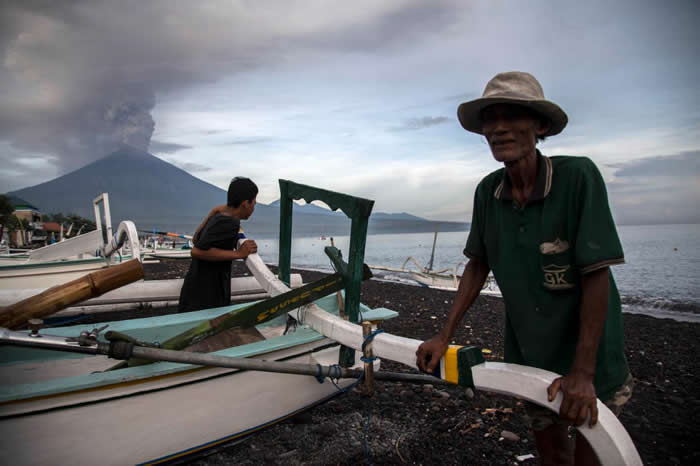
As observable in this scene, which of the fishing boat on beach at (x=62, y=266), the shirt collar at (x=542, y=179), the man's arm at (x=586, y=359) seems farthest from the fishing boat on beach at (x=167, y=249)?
the man's arm at (x=586, y=359)

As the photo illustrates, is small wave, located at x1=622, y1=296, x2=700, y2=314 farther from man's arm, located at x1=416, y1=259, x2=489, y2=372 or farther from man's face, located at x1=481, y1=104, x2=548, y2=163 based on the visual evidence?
man's face, located at x1=481, y1=104, x2=548, y2=163

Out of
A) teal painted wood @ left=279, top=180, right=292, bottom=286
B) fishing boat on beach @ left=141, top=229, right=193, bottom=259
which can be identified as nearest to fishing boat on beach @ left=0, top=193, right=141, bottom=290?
fishing boat on beach @ left=141, top=229, right=193, bottom=259

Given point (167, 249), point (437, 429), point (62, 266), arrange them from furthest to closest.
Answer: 1. point (167, 249)
2. point (62, 266)
3. point (437, 429)

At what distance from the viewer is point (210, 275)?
4199 millimetres

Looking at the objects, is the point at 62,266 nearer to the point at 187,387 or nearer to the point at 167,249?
the point at 187,387

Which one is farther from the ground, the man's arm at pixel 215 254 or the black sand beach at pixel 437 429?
the man's arm at pixel 215 254

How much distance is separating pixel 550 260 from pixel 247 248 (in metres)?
3.23

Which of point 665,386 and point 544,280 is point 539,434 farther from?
point 665,386

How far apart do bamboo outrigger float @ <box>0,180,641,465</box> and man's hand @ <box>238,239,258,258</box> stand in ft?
2.85

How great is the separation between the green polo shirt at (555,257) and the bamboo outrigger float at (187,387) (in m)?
0.26

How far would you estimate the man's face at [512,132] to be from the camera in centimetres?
175

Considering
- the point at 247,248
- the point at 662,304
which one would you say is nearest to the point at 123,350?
the point at 247,248

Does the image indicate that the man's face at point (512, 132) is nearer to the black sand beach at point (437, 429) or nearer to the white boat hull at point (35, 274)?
the black sand beach at point (437, 429)

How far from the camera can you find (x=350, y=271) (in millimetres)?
2969
